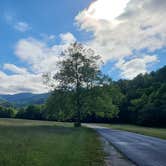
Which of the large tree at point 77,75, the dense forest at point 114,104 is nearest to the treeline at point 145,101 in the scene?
the dense forest at point 114,104

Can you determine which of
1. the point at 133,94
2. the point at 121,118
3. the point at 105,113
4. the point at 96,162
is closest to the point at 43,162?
the point at 96,162

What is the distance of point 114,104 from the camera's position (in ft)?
207

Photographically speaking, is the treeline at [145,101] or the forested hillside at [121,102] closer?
the forested hillside at [121,102]

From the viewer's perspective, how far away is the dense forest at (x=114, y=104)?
5412 centimetres

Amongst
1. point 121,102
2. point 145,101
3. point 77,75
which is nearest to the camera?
point 77,75

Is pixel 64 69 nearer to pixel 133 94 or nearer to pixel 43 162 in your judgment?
pixel 43 162

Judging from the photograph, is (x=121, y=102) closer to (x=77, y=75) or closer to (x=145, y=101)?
(x=145, y=101)

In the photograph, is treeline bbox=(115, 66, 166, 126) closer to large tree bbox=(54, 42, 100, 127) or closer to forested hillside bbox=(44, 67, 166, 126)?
forested hillside bbox=(44, 67, 166, 126)

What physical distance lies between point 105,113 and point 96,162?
4529 cm

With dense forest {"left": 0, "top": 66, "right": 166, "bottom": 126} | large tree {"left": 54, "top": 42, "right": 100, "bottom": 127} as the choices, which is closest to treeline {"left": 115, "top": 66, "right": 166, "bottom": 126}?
dense forest {"left": 0, "top": 66, "right": 166, "bottom": 126}

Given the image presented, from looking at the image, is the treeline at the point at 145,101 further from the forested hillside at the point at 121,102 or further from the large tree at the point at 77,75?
the large tree at the point at 77,75

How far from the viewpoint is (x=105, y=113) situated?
57438 millimetres

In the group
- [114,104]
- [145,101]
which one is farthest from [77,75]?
[145,101]

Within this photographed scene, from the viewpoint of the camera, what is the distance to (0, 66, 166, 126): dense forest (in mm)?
54125
